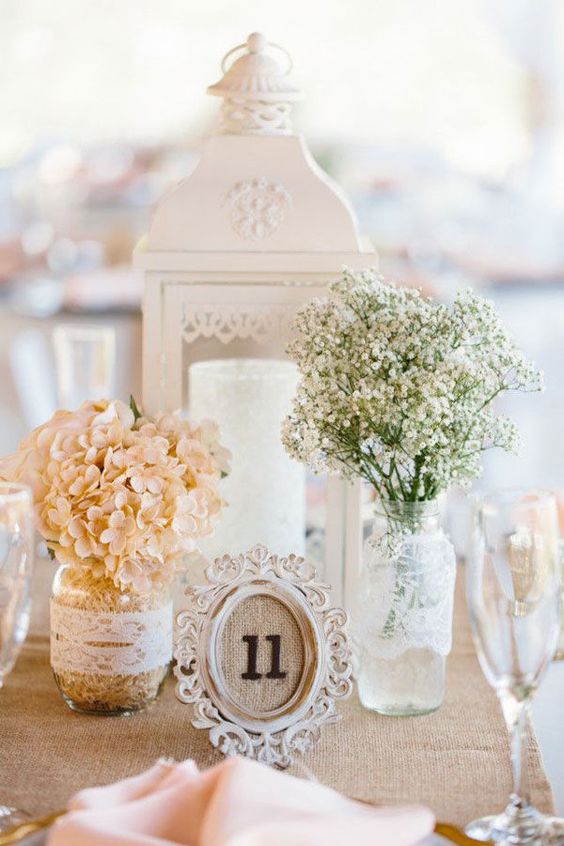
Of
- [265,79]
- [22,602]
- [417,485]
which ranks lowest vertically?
[22,602]

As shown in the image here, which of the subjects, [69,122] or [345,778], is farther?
[69,122]

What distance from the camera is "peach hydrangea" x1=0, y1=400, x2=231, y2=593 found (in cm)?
130

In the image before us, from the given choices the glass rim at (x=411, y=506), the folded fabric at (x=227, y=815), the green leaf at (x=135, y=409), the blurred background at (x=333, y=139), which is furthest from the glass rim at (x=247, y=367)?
the blurred background at (x=333, y=139)

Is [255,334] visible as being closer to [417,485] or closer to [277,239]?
[277,239]

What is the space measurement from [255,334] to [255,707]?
0.49 meters

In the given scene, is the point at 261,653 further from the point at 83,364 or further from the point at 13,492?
the point at 83,364

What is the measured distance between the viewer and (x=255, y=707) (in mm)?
1278

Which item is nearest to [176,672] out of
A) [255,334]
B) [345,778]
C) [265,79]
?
[345,778]

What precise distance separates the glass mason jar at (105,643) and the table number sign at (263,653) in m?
0.08

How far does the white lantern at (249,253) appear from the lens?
1531mm

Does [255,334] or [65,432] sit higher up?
[255,334]

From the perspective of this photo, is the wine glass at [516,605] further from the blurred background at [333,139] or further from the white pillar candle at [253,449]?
the blurred background at [333,139]

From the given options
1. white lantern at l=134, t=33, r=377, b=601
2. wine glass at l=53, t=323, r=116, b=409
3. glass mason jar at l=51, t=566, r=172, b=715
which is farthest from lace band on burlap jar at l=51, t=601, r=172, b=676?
wine glass at l=53, t=323, r=116, b=409

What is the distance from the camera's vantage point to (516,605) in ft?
3.51
